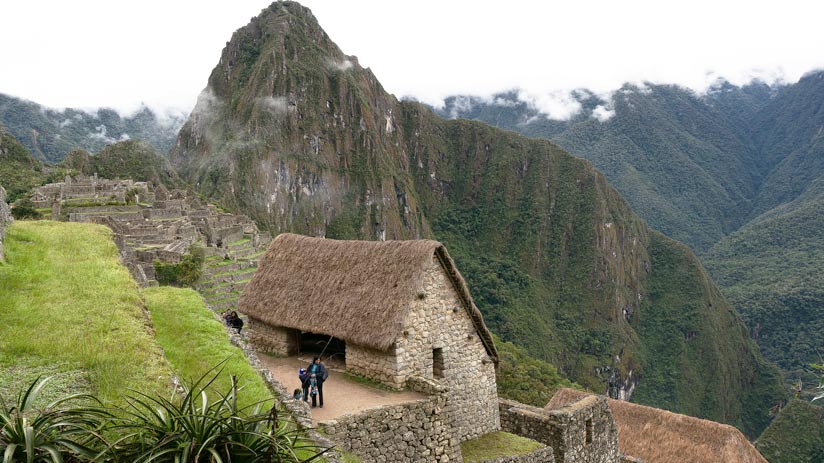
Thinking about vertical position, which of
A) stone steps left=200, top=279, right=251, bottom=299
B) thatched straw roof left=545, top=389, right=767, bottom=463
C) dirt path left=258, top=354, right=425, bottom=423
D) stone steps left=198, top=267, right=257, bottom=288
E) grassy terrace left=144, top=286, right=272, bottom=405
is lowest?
thatched straw roof left=545, top=389, right=767, bottom=463

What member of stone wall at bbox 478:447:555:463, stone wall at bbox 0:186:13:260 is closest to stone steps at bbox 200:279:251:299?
stone wall at bbox 0:186:13:260

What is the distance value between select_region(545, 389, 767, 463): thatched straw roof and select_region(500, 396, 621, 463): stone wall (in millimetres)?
3146

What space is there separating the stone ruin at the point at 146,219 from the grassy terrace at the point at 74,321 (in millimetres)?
14923

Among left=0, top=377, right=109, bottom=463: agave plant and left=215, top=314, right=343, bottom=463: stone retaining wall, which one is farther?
left=215, top=314, right=343, bottom=463: stone retaining wall

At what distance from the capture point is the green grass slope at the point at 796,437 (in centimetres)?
4406

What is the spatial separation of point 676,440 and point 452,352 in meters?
10.4

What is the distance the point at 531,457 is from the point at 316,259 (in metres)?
5.61

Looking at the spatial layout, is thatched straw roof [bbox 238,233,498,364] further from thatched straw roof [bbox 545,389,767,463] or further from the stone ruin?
the stone ruin

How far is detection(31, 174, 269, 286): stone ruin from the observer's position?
1163 inches

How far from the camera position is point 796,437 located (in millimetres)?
45531

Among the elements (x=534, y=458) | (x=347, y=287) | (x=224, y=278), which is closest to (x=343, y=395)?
(x=347, y=287)

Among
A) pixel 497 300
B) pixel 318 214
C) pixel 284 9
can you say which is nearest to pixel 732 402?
pixel 497 300

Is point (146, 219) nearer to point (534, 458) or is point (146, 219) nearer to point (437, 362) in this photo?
point (437, 362)

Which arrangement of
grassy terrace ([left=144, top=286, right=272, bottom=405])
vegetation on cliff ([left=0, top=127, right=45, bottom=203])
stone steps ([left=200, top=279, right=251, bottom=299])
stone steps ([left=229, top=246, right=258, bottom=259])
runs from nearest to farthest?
grassy terrace ([left=144, top=286, right=272, bottom=405]) < stone steps ([left=200, top=279, right=251, bottom=299]) < stone steps ([left=229, top=246, right=258, bottom=259]) < vegetation on cliff ([left=0, top=127, right=45, bottom=203])
